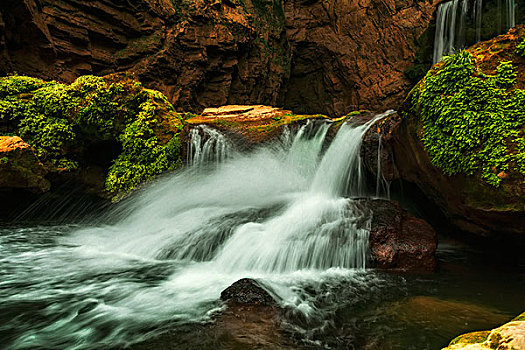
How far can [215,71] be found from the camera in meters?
16.7

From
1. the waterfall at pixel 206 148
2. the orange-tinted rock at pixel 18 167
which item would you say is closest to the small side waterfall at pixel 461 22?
the waterfall at pixel 206 148

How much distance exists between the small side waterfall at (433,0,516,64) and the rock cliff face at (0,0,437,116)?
18.5 ft

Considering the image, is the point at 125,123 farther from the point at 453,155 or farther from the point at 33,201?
the point at 453,155

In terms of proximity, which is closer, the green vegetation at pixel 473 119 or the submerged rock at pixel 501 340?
the submerged rock at pixel 501 340

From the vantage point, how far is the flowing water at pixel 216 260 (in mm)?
2924

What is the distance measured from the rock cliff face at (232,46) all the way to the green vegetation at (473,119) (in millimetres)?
11678

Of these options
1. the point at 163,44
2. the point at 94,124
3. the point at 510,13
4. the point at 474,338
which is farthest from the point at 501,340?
the point at 163,44

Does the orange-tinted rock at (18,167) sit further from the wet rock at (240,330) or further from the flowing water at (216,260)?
the wet rock at (240,330)

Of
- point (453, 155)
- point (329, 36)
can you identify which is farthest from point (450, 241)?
point (329, 36)

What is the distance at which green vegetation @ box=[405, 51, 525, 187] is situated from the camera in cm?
411

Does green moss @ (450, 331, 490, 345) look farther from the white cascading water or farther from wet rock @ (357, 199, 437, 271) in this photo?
wet rock @ (357, 199, 437, 271)

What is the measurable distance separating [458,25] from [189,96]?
39.7 feet

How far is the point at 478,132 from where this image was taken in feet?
14.3

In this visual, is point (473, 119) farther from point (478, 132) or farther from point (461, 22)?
point (461, 22)
